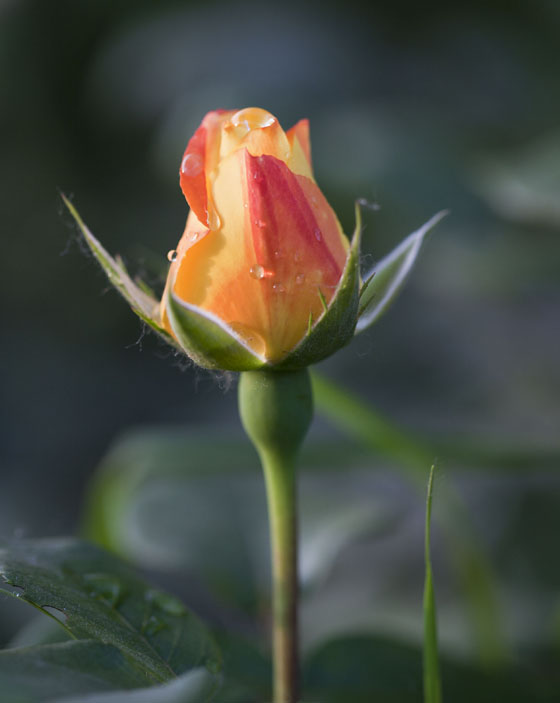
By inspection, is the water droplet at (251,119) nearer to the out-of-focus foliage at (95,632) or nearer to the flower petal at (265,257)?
the flower petal at (265,257)

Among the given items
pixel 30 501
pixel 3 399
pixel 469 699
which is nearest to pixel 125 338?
pixel 3 399

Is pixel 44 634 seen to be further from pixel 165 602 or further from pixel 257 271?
pixel 257 271

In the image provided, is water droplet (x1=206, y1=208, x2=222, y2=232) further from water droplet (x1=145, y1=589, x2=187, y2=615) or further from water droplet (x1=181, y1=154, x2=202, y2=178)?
water droplet (x1=145, y1=589, x2=187, y2=615)

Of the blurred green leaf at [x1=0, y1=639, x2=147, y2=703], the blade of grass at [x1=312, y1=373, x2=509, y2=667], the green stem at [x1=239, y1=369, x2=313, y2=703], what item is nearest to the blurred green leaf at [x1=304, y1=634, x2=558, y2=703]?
the blade of grass at [x1=312, y1=373, x2=509, y2=667]

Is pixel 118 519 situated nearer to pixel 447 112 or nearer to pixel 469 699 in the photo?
pixel 469 699

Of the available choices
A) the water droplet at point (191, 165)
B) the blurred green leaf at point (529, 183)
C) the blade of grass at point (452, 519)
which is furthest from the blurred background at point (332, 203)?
the water droplet at point (191, 165)

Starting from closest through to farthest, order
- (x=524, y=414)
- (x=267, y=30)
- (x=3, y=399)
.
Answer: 1. (x=524, y=414)
2. (x=267, y=30)
3. (x=3, y=399)

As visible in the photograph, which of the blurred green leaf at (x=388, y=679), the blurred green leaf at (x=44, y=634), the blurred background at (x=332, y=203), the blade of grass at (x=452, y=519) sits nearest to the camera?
the blurred green leaf at (x=44, y=634)
